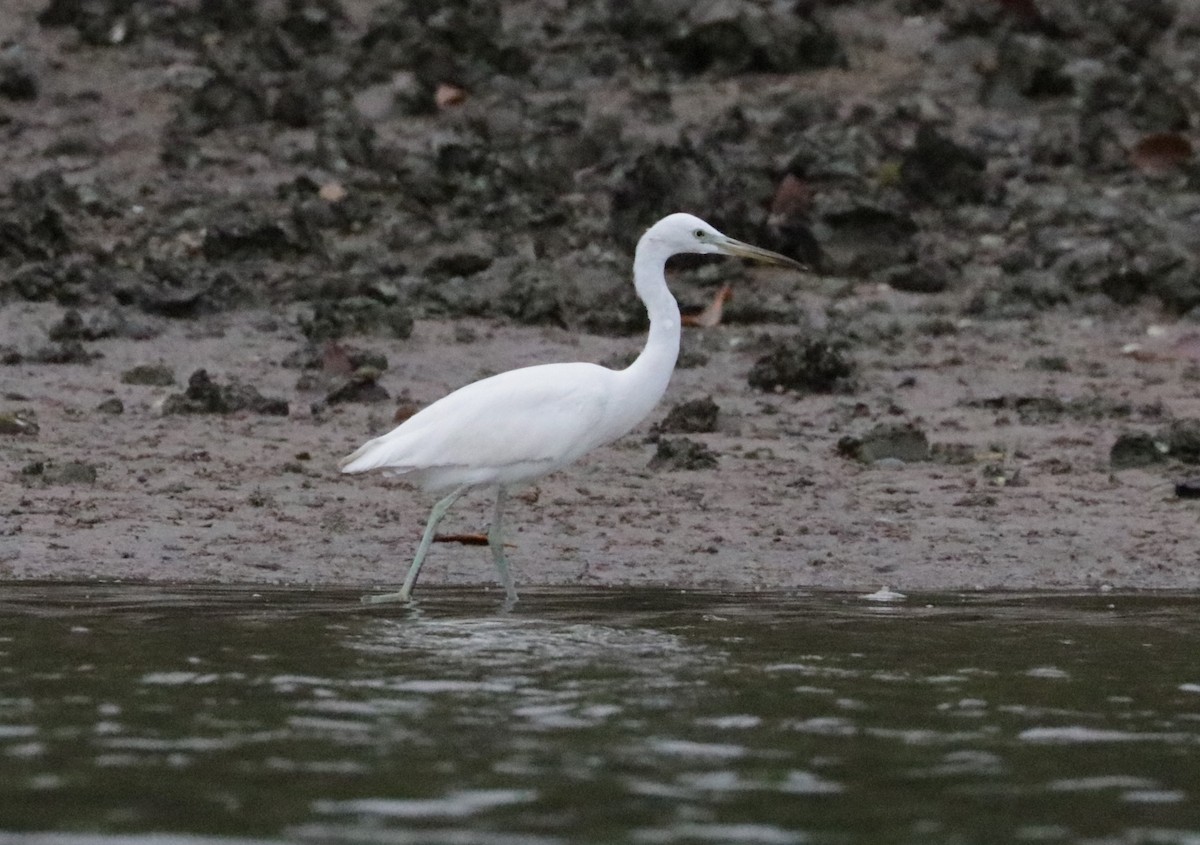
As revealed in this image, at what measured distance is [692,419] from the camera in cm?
1259

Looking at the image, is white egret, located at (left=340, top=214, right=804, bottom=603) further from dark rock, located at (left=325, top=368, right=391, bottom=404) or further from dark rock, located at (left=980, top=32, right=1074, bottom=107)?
dark rock, located at (left=980, top=32, right=1074, bottom=107)

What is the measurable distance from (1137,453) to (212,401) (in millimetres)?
4801

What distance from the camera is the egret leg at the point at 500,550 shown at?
970 centimetres

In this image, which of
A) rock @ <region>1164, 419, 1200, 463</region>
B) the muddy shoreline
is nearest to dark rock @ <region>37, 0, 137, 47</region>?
the muddy shoreline

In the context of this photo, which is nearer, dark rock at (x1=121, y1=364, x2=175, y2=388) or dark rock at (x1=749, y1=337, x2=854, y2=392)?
dark rock at (x1=121, y1=364, x2=175, y2=388)

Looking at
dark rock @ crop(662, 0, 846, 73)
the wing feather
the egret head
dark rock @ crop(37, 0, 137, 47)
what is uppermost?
dark rock @ crop(37, 0, 137, 47)

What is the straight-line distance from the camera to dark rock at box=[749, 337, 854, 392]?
13.3 meters

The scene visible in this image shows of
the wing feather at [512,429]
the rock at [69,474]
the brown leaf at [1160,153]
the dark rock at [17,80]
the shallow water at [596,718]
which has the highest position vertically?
the dark rock at [17,80]

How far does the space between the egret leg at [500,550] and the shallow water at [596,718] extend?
10 centimetres

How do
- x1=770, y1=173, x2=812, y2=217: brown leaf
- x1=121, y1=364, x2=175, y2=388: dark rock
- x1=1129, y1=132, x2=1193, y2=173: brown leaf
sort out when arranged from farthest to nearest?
1. x1=1129, y1=132, x2=1193, y2=173: brown leaf
2. x1=770, y1=173, x2=812, y2=217: brown leaf
3. x1=121, y1=364, x2=175, y2=388: dark rock

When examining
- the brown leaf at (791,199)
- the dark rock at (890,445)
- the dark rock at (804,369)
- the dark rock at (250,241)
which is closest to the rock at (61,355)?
the dark rock at (250,241)

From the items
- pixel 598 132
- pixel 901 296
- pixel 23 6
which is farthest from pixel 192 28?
pixel 901 296

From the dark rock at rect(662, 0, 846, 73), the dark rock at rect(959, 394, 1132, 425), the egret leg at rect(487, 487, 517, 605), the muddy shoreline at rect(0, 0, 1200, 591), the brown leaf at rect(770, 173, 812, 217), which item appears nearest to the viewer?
the egret leg at rect(487, 487, 517, 605)

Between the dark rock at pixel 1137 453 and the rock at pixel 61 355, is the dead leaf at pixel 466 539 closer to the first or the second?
the dark rock at pixel 1137 453
